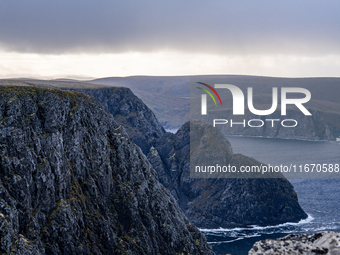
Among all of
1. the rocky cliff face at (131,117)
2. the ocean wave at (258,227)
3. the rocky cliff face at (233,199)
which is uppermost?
the rocky cliff face at (131,117)

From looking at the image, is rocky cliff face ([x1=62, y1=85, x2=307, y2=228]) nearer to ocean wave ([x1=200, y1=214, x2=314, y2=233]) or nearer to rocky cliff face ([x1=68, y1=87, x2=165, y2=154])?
ocean wave ([x1=200, y1=214, x2=314, y2=233])

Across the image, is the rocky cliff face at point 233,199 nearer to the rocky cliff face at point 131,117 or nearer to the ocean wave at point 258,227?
the ocean wave at point 258,227

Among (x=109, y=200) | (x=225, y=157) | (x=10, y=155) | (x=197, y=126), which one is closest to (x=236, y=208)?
(x=225, y=157)

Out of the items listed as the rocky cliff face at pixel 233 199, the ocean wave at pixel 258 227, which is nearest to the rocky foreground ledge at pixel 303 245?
the ocean wave at pixel 258 227

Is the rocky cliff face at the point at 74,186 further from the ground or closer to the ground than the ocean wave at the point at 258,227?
further from the ground

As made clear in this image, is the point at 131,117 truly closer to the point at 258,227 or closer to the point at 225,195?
the point at 225,195

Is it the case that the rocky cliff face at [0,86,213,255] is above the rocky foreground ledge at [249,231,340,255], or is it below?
below

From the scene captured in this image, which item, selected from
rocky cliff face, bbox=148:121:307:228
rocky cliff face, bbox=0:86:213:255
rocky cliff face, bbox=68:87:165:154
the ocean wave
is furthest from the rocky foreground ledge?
rocky cliff face, bbox=68:87:165:154
